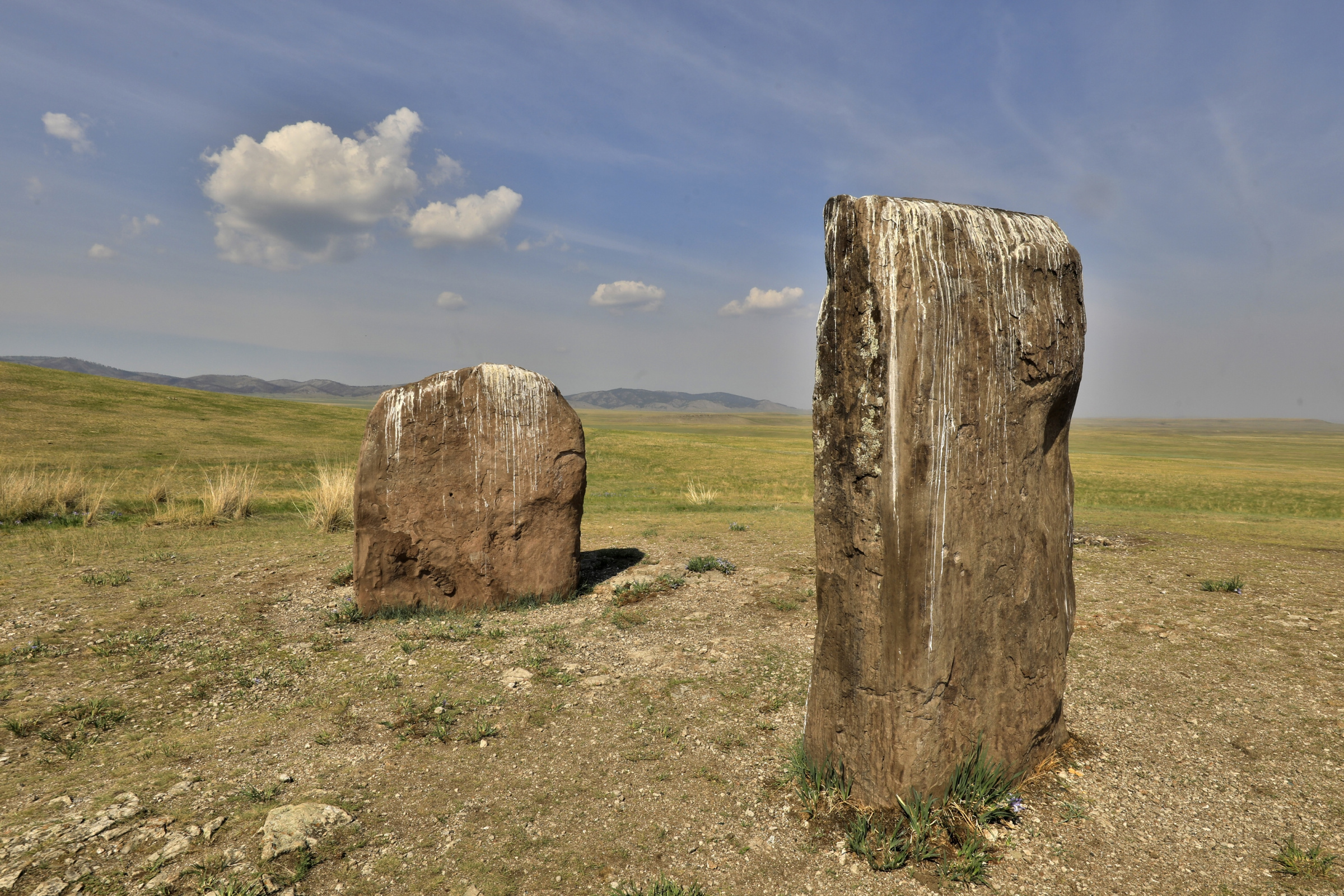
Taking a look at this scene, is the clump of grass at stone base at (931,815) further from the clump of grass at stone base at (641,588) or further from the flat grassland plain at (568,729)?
the clump of grass at stone base at (641,588)

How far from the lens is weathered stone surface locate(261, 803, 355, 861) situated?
3777mm

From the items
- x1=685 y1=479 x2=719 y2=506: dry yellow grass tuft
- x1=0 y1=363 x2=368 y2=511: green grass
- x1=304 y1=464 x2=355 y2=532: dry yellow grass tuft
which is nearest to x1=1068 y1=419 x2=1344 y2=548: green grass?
x1=685 y1=479 x2=719 y2=506: dry yellow grass tuft

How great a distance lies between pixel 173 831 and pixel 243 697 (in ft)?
7.06

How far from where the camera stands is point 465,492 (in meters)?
8.29

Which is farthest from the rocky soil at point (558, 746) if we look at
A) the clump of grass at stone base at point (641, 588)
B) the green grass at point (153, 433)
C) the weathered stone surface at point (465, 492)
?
the green grass at point (153, 433)

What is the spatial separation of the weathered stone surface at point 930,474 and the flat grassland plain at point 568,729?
0.73 m

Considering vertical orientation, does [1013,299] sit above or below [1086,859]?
above

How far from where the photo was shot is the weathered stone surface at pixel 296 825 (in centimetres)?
378

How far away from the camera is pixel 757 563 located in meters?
10.8

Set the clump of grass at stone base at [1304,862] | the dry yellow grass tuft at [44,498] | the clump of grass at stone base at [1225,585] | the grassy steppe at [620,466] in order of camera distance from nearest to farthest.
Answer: the clump of grass at stone base at [1304,862] → the clump of grass at stone base at [1225,585] → the dry yellow grass tuft at [44,498] → the grassy steppe at [620,466]

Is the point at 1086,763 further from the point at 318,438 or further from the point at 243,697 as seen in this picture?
the point at 318,438

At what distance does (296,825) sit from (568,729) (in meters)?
2.01

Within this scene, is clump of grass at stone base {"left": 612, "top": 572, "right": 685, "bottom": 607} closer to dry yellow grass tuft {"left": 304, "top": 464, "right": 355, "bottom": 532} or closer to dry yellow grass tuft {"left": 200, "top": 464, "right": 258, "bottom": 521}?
dry yellow grass tuft {"left": 304, "top": 464, "right": 355, "bottom": 532}

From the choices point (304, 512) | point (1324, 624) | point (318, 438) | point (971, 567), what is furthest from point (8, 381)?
point (1324, 624)
